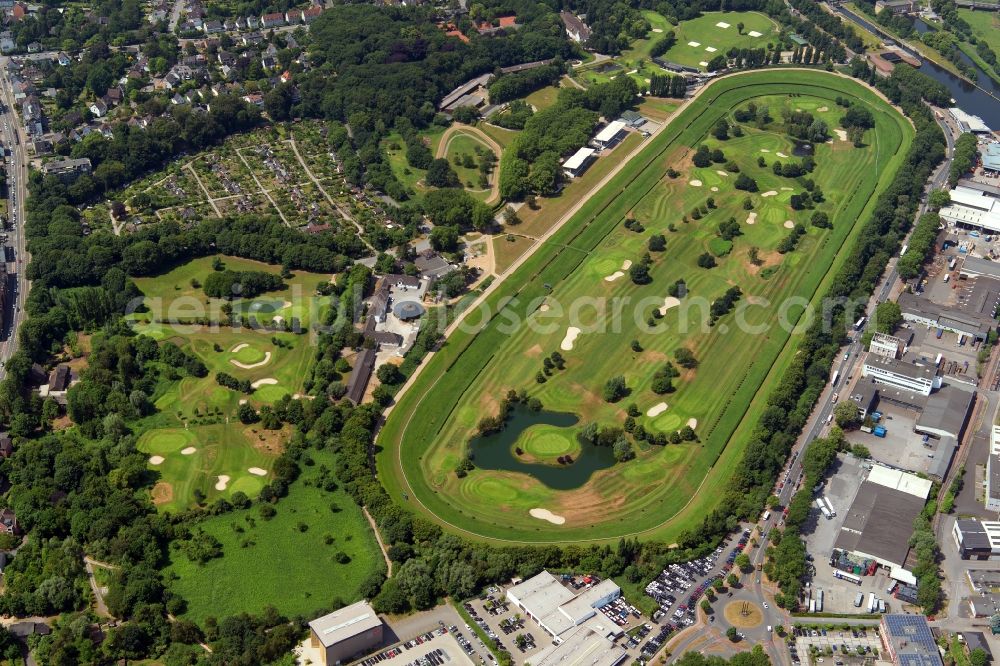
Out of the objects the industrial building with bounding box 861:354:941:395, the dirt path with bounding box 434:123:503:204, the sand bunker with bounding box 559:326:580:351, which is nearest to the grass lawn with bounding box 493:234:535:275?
the dirt path with bounding box 434:123:503:204

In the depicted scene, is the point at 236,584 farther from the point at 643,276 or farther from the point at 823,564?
the point at 643,276

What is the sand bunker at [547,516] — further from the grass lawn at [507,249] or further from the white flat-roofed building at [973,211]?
the white flat-roofed building at [973,211]

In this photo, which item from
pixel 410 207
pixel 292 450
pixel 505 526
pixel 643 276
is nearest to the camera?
pixel 505 526

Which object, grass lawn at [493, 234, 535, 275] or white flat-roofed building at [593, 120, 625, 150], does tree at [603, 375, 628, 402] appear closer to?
grass lawn at [493, 234, 535, 275]

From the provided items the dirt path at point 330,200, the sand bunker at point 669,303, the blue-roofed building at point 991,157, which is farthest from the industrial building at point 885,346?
the dirt path at point 330,200

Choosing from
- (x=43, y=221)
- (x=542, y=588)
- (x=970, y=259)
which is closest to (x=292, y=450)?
(x=542, y=588)

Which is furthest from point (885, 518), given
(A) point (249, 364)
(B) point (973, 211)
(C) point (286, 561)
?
(A) point (249, 364)

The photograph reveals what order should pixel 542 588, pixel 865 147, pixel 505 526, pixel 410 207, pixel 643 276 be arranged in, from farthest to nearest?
1. pixel 865 147
2. pixel 410 207
3. pixel 643 276
4. pixel 505 526
5. pixel 542 588
